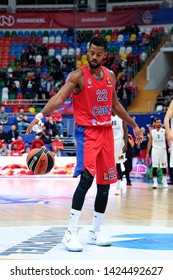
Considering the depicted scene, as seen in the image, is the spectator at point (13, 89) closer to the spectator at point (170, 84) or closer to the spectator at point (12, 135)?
the spectator at point (170, 84)

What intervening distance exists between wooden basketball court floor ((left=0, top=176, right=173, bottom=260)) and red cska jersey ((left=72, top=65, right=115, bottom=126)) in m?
1.36

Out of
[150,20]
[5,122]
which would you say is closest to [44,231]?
[5,122]

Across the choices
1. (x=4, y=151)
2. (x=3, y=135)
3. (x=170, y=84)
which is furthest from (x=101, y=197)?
(x=170, y=84)

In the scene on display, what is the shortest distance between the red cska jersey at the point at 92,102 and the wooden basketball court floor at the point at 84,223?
4.48 feet

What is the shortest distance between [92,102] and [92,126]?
0.26 meters

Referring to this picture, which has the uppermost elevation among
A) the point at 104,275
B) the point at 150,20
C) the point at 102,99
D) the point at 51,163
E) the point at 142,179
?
the point at 150,20

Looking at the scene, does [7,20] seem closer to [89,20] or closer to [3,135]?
[89,20]

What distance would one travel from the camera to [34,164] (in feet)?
24.1

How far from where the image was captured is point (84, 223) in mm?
9391

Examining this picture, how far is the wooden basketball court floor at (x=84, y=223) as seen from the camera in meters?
6.54

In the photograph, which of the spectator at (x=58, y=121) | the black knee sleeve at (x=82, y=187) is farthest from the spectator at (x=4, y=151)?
the black knee sleeve at (x=82, y=187)

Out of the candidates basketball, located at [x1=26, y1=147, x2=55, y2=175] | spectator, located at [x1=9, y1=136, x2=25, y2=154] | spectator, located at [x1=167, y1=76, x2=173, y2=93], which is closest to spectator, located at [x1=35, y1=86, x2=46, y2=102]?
spectator, located at [x1=167, y1=76, x2=173, y2=93]

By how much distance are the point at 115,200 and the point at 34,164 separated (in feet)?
20.9

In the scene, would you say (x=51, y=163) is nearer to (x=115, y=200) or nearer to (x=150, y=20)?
(x=115, y=200)
